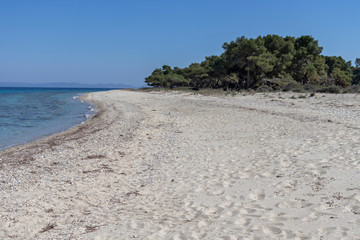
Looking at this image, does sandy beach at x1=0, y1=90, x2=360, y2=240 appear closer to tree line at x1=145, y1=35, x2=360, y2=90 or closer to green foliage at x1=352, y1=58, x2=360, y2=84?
tree line at x1=145, y1=35, x2=360, y2=90

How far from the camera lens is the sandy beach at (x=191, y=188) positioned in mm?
3711

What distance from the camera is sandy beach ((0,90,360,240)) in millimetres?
3711

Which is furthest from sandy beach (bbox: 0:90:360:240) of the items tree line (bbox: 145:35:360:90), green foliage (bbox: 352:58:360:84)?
green foliage (bbox: 352:58:360:84)

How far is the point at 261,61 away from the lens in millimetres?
36250

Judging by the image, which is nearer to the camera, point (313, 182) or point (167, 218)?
point (167, 218)

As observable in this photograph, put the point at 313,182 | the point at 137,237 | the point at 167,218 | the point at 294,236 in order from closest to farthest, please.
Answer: the point at 294,236 < the point at 137,237 < the point at 167,218 < the point at 313,182

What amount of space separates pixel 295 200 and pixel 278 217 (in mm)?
656

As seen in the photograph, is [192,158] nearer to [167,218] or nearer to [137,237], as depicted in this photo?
[167,218]

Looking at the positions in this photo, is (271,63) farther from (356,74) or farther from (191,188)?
(191,188)

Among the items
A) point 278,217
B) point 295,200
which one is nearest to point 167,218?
point 278,217

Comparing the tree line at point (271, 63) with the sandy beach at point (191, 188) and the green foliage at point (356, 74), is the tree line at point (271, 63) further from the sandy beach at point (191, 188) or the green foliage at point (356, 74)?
the sandy beach at point (191, 188)

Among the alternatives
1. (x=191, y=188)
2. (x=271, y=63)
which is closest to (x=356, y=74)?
(x=271, y=63)

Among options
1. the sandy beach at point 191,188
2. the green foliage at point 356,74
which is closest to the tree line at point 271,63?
the green foliage at point 356,74

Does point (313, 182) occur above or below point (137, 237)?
above
